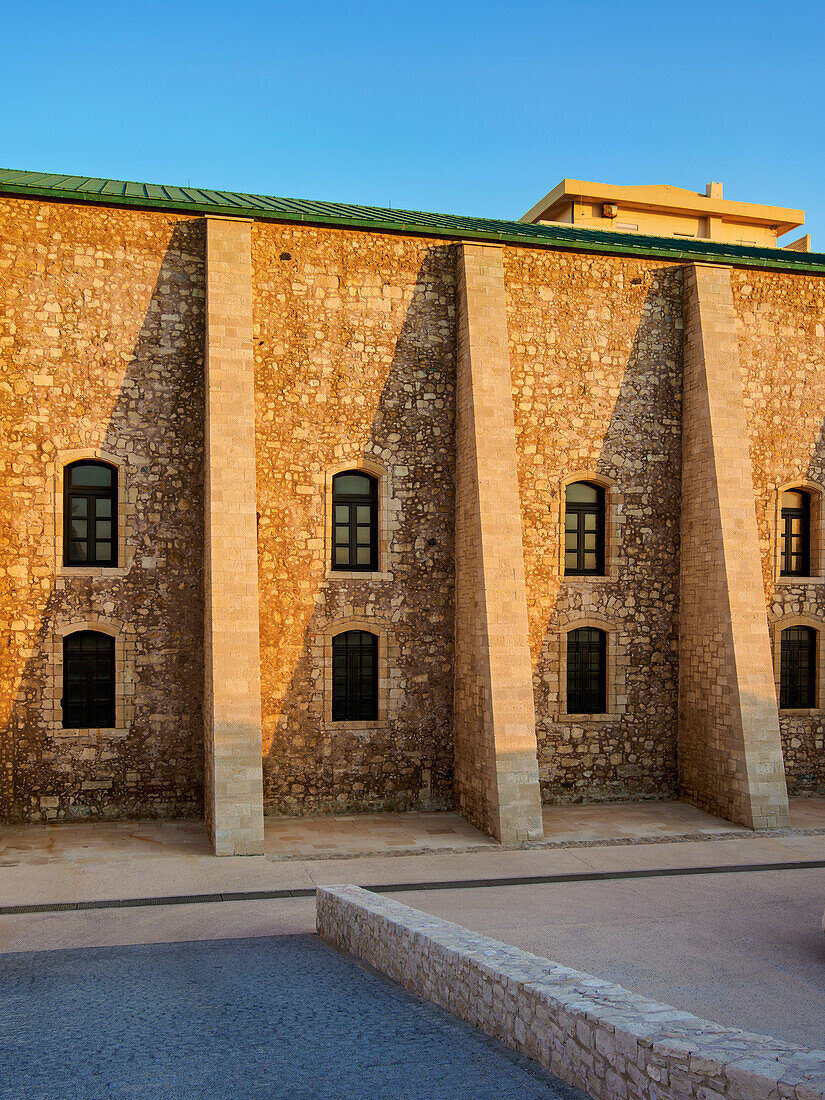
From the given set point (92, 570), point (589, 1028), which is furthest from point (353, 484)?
point (589, 1028)

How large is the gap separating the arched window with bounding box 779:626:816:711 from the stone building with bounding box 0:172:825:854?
64 millimetres

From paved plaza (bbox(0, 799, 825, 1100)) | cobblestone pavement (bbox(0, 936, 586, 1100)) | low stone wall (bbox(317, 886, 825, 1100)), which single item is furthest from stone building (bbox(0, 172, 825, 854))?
low stone wall (bbox(317, 886, 825, 1100))

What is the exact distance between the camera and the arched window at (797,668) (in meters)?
16.0

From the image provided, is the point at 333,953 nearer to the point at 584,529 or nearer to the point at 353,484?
the point at 353,484

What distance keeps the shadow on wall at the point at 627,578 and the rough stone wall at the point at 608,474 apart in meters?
0.02

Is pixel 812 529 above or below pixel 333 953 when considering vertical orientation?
above

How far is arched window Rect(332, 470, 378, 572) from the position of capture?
14359mm

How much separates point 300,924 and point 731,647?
8.35 meters

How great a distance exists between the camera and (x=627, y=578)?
15.3m

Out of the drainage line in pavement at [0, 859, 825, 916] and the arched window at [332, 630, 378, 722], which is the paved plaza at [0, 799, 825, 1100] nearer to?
the drainage line in pavement at [0, 859, 825, 916]

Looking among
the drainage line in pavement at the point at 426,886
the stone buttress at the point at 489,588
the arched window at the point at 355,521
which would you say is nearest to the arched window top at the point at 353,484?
the arched window at the point at 355,521

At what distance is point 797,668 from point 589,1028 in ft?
43.9

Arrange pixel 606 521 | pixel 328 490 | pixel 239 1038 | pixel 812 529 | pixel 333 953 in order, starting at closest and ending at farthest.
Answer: pixel 239 1038, pixel 333 953, pixel 328 490, pixel 606 521, pixel 812 529

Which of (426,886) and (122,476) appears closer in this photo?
(426,886)
